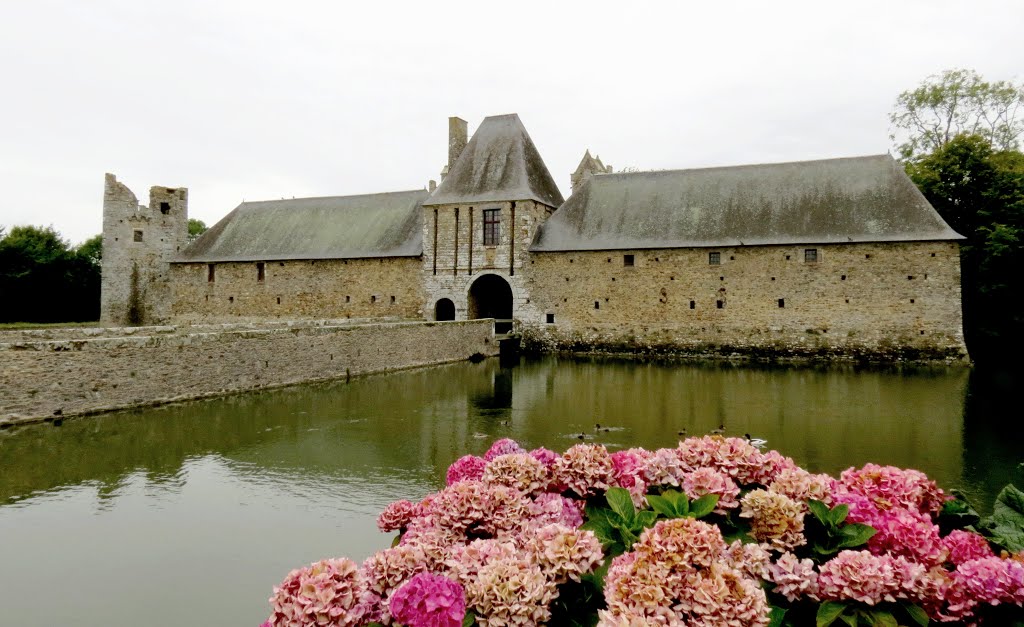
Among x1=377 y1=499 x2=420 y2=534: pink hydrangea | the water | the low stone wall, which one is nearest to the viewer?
x1=377 y1=499 x2=420 y2=534: pink hydrangea

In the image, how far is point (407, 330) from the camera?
18.1m

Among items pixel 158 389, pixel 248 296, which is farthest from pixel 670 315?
pixel 248 296

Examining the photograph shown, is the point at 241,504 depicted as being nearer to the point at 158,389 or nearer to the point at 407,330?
the point at 158,389

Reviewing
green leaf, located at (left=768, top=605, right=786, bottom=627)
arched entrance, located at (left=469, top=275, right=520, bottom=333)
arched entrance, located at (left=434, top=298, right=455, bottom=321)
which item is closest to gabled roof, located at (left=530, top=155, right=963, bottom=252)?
arched entrance, located at (left=469, top=275, right=520, bottom=333)

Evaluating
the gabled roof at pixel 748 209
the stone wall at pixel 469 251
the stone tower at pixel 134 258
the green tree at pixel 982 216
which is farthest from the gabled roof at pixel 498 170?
the green tree at pixel 982 216

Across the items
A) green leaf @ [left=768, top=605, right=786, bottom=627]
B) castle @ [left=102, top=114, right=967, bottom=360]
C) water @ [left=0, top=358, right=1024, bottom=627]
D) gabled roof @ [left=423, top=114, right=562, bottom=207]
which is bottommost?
water @ [left=0, top=358, right=1024, bottom=627]

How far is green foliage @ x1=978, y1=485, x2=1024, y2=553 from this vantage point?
8.54ft

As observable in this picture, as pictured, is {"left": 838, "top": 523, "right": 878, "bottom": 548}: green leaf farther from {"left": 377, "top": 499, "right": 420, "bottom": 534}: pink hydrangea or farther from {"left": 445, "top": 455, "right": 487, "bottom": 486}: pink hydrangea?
{"left": 377, "top": 499, "right": 420, "bottom": 534}: pink hydrangea

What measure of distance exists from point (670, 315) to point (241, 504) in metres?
18.1

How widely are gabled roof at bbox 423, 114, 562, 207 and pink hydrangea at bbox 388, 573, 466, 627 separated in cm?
2264

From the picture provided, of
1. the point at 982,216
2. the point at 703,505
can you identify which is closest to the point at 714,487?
the point at 703,505

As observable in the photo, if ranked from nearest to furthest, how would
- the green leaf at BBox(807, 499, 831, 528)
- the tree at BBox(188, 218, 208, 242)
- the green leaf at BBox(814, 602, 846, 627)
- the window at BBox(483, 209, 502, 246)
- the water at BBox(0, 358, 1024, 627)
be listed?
the green leaf at BBox(814, 602, 846, 627)
the green leaf at BBox(807, 499, 831, 528)
the water at BBox(0, 358, 1024, 627)
the window at BBox(483, 209, 502, 246)
the tree at BBox(188, 218, 208, 242)

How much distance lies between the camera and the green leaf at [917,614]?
215 centimetres

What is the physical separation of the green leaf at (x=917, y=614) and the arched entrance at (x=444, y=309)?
78.9ft
